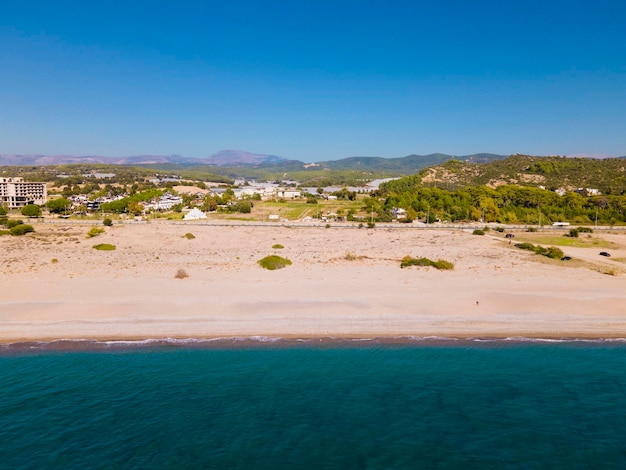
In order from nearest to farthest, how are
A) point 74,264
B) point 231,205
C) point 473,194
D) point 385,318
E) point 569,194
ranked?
point 385,318, point 74,264, point 569,194, point 473,194, point 231,205

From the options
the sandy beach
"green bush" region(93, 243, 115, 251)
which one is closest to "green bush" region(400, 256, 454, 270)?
the sandy beach

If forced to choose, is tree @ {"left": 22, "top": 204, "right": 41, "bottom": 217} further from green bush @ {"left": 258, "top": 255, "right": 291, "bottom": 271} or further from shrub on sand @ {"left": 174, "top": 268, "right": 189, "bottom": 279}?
green bush @ {"left": 258, "top": 255, "right": 291, "bottom": 271}

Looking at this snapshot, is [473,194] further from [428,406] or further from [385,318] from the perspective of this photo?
[428,406]

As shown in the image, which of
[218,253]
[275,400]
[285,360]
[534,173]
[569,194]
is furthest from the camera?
[534,173]

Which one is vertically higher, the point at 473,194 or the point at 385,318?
the point at 473,194

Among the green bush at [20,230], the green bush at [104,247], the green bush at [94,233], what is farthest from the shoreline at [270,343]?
the green bush at [20,230]

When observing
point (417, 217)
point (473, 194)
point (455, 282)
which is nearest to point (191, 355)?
point (455, 282)

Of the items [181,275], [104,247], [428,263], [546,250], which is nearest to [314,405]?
[181,275]
